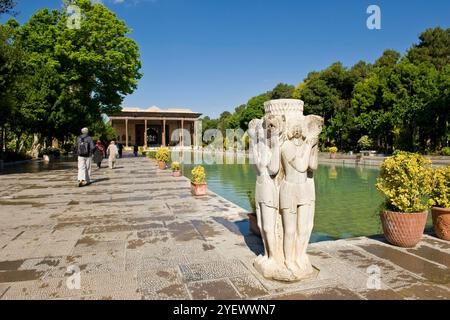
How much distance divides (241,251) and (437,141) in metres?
29.6

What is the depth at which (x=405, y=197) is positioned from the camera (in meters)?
4.49

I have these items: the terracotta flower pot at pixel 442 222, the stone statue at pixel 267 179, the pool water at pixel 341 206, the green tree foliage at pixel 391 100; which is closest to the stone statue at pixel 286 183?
the stone statue at pixel 267 179

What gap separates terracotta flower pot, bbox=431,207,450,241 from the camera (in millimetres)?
4758

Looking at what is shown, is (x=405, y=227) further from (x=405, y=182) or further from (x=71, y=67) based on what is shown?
(x=71, y=67)

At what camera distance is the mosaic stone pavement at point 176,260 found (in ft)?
10.7

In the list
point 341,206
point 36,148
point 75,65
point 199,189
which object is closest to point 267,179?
point 199,189

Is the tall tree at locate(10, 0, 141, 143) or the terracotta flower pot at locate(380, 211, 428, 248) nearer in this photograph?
the terracotta flower pot at locate(380, 211, 428, 248)

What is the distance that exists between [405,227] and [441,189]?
1072 millimetres

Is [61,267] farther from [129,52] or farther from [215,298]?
[129,52]

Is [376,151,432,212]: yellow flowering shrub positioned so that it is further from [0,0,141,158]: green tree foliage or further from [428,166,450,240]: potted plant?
[0,0,141,158]: green tree foliage

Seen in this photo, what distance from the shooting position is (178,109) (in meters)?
66.9

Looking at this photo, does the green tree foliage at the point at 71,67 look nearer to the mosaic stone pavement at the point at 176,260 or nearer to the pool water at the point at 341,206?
the pool water at the point at 341,206

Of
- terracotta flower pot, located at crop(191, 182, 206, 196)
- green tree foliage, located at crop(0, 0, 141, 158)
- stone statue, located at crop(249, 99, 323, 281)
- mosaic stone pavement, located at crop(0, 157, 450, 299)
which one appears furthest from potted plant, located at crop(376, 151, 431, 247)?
green tree foliage, located at crop(0, 0, 141, 158)

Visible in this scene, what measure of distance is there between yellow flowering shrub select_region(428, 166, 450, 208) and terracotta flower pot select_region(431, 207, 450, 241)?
14 cm
